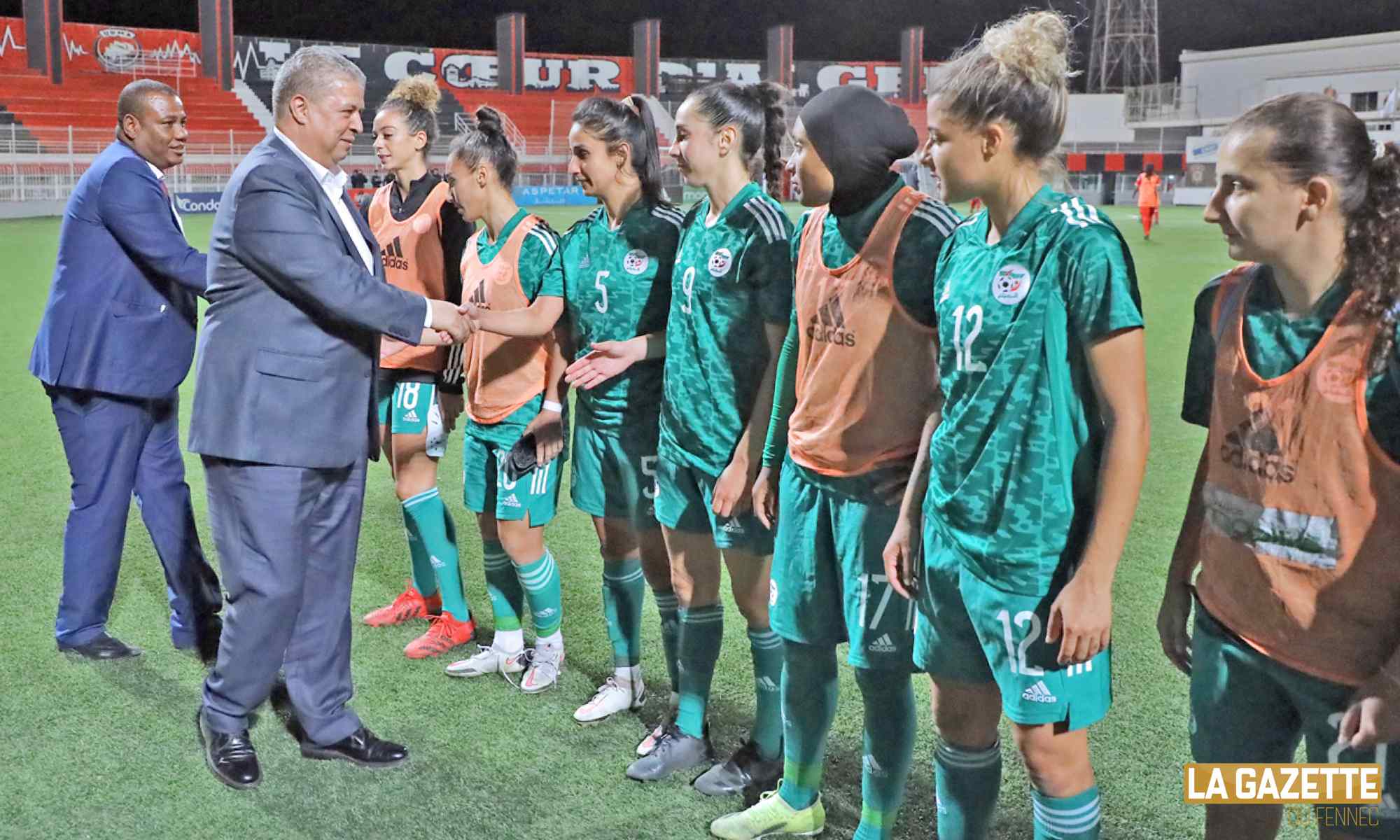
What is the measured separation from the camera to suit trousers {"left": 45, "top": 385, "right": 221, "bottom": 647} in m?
4.12

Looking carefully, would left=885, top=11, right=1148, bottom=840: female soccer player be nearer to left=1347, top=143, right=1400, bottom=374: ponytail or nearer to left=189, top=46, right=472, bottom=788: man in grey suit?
left=1347, top=143, right=1400, bottom=374: ponytail

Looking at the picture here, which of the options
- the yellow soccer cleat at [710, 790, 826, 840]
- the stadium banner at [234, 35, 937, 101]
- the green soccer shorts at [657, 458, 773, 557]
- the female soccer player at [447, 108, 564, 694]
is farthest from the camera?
the stadium banner at [234, 35, 937, 101]

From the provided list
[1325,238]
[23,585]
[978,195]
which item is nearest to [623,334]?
[978,195]

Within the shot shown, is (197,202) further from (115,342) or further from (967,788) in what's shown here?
(967,788)

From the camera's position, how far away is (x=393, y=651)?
14.0 feet

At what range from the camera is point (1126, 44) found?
57.9 m

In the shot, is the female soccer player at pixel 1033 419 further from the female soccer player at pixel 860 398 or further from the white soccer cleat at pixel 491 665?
the white soccer cleat at pixel 491 665

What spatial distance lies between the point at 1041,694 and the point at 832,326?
0.92 metres

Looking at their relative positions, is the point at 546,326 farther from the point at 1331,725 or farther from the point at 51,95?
the point at 51,95

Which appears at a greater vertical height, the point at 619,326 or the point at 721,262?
the point at 721,262

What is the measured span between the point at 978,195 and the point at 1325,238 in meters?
0.60

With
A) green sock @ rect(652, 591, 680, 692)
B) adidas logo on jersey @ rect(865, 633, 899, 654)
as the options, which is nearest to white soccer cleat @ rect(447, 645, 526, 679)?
green sock @ rect(652, 591, 680, 692)

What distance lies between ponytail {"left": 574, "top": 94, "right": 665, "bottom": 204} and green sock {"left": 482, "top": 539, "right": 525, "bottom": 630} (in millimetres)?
1390

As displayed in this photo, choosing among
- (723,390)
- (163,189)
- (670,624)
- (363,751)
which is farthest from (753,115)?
(163,189)
